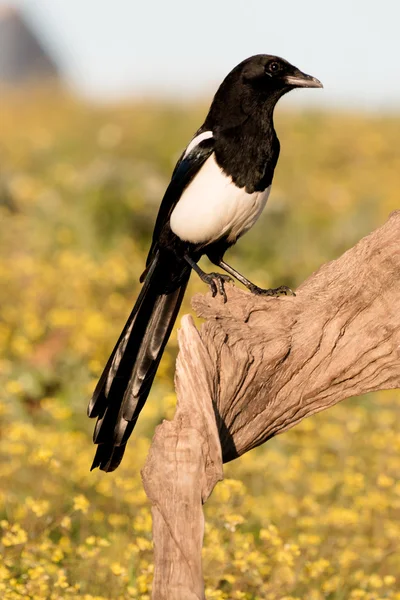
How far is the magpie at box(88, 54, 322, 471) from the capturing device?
400 cm

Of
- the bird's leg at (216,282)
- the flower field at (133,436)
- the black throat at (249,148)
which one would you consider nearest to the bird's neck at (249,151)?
the black throat at (249,148)

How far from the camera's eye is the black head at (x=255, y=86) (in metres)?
4.21

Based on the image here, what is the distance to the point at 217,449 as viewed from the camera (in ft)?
9.91

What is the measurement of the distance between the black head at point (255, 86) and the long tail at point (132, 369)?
2.60 feet

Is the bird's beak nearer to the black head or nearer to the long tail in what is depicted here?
the black head

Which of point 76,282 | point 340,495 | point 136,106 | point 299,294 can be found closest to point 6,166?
point 136,106

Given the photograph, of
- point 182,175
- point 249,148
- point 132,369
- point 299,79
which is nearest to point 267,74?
point 299,79

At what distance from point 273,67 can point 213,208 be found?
745 millimetres

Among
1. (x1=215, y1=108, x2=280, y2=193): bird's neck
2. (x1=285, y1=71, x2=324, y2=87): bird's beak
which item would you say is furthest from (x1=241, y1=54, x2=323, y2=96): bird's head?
(x1=215, y1=108, x2=280, y2=193): bird's neck

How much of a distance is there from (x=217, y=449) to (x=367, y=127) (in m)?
13.4

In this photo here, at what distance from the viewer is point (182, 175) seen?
4.30 metres

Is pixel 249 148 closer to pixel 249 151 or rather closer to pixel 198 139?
pixel 249 151

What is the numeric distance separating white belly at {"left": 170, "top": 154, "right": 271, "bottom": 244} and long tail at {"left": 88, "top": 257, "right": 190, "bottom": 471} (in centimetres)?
29

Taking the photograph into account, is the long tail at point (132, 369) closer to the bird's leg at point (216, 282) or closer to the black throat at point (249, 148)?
the bird's leg at point (216, 282)
